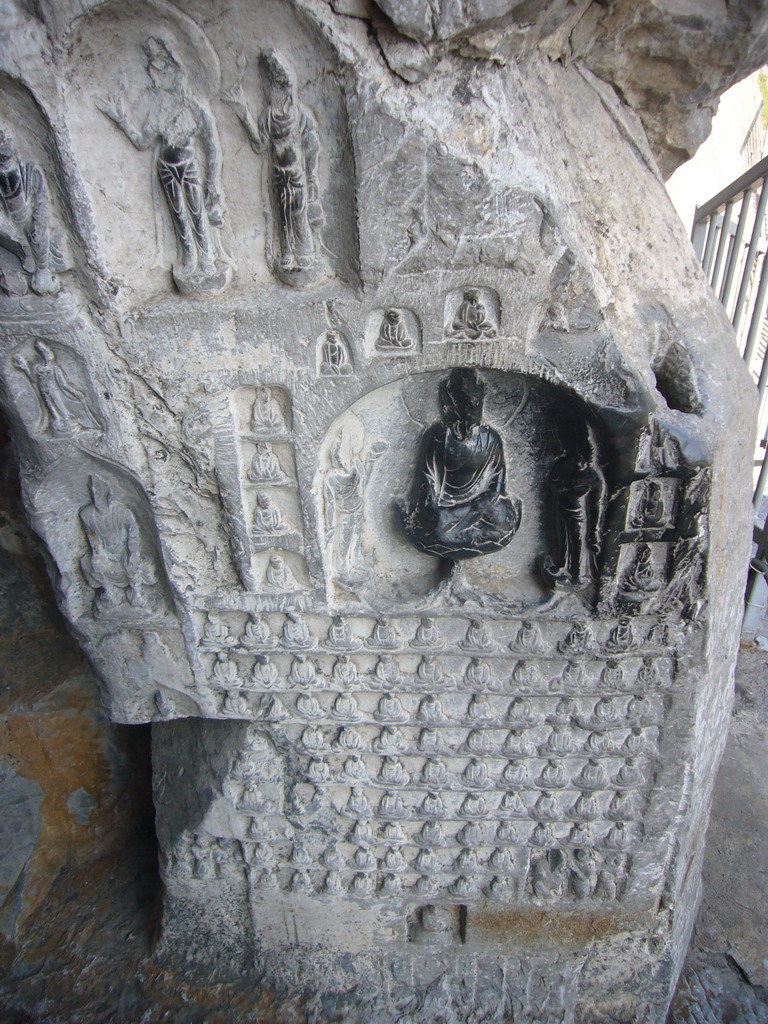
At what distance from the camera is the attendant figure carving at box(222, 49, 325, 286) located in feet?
5.20

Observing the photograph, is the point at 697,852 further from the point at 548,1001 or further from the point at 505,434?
the point at 505,434

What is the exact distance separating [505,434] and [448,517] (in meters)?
0.27

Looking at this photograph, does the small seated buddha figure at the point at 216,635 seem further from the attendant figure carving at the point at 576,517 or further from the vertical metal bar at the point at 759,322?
the vertical metal bar at the point at 759,322

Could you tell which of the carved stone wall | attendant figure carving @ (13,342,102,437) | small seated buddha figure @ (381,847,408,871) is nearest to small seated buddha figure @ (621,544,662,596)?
the carved stone wall

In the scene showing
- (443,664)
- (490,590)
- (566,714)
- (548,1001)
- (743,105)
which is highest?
(743,105)

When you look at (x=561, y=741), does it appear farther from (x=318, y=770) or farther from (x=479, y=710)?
(x=318, y=770)

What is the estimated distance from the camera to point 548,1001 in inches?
101

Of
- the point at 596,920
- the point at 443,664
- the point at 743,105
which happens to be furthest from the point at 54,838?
the point at 743,105

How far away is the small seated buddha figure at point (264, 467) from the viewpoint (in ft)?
6.33

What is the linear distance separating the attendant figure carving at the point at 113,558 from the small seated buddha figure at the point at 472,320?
1.04 metres

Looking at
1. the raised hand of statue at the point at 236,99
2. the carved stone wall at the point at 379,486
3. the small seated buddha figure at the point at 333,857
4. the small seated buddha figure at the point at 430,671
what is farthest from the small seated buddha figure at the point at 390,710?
the raised hand of statue at the point at 236,99

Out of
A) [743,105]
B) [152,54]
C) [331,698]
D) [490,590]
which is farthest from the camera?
[743,105]

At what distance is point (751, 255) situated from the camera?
3.67m

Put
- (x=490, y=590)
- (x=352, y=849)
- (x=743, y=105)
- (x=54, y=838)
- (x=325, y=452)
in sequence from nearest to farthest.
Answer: (x=325, y=452) < (x=490, y=590) < (x=352, y=849) < (x=54, y=838) < (x=743, y=105)
